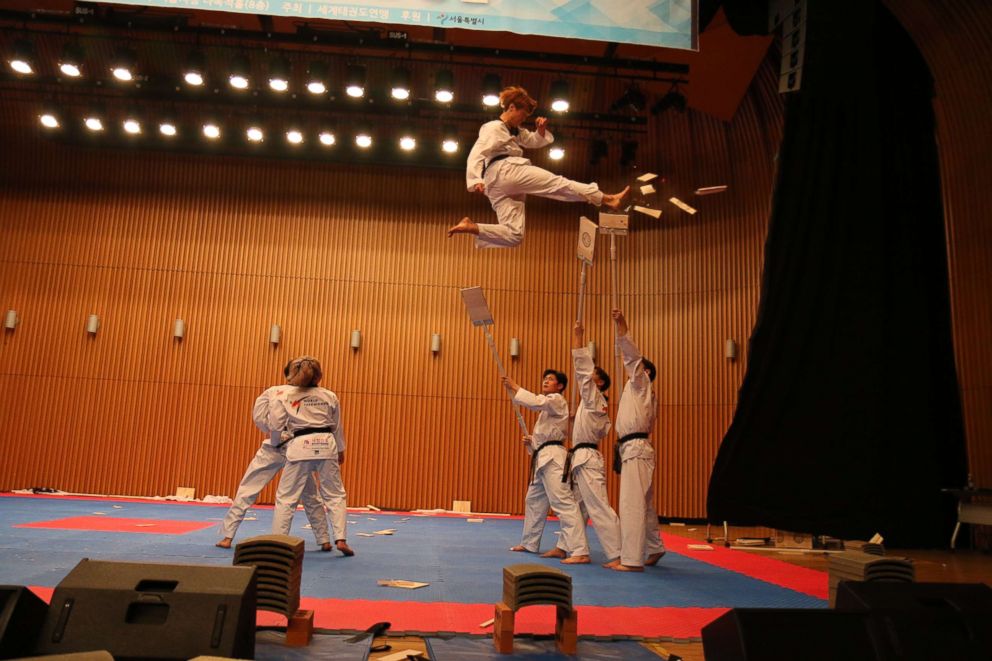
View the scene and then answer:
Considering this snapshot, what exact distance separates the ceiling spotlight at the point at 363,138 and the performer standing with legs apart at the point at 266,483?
18.3 feet

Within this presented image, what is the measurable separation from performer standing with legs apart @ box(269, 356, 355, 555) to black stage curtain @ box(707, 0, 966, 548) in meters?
3.04

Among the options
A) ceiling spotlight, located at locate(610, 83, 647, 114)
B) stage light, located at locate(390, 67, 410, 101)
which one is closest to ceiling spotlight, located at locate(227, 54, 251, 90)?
stage light, located at locate(390, 67, 410, 101)

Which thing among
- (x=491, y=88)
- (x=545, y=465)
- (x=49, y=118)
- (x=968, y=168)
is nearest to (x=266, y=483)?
(x=545, y=465)

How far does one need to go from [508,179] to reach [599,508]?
2875mm

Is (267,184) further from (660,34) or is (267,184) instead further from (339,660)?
(339,660)

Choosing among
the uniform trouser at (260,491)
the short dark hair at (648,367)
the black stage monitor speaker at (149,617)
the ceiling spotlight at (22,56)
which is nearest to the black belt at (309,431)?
the uniform trouser at (260,491)

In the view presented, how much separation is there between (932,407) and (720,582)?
6.02 ft

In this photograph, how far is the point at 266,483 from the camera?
5.68 metres

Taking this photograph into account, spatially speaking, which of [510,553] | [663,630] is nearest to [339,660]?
[663,630]

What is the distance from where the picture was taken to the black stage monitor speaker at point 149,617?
6.41ft

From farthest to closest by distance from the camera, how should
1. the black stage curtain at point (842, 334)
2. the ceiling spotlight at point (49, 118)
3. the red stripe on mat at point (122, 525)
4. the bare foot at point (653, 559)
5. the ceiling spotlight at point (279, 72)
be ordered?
the ceiling spotlight at point (49, 118) < the ceiling spotlight at point (279, 72) < the red stripe on mat at point (122, 525) < the bare foot at point (653, 559) < the black stage curtain at point (842, 334)

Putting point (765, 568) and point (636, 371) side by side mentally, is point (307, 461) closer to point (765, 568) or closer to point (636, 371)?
point (636, 371)

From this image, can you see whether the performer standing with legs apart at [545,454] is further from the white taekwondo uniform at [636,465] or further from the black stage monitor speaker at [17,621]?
the black stage monitor speaker at [17,621]

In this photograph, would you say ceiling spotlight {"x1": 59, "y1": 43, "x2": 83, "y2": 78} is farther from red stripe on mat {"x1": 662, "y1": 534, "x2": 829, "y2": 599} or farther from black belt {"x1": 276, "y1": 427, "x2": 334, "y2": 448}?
red stripe on mat {"x1": 662, "y1": 534, "x2": 829, "y2": 599}
